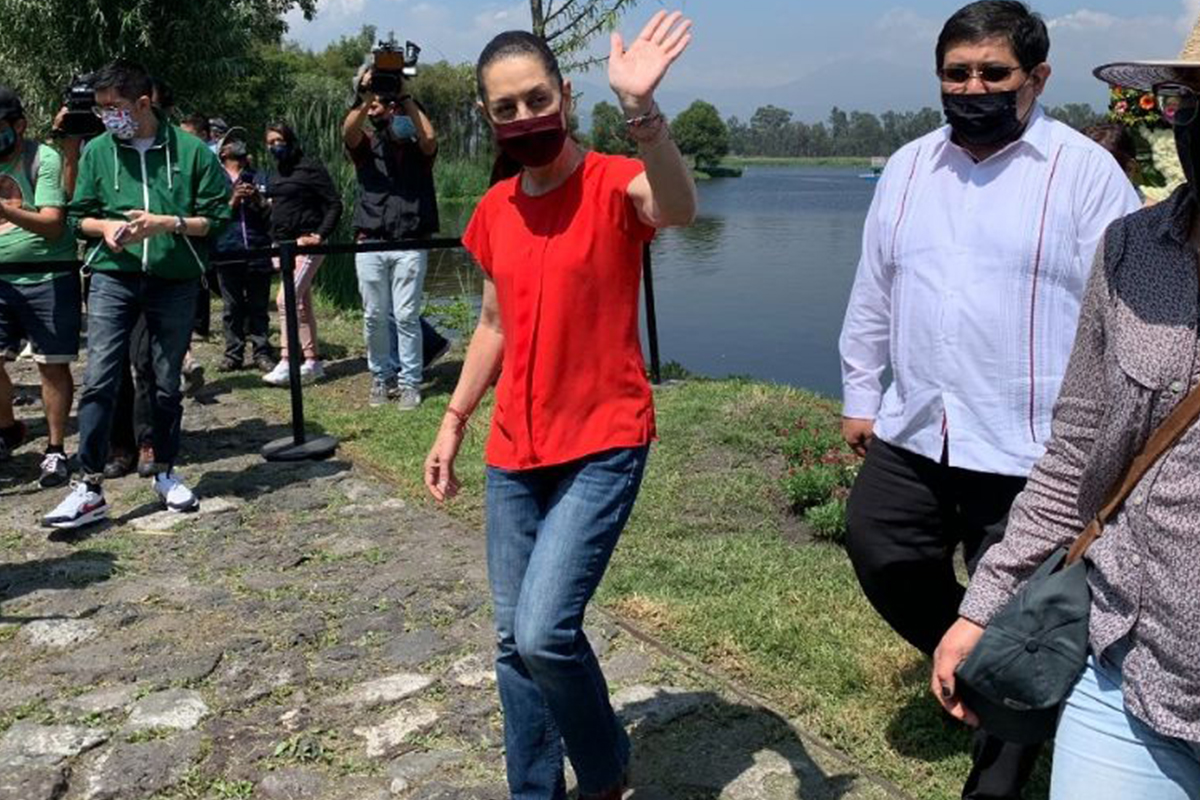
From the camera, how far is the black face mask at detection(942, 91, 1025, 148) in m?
3.30

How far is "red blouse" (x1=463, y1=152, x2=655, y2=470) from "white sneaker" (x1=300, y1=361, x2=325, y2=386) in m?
6.63

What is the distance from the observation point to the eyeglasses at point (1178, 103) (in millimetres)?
1902

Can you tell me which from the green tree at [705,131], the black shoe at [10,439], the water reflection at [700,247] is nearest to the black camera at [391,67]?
the black shoe at [10,439]

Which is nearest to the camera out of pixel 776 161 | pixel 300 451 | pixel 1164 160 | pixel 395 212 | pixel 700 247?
pixel 1164 160

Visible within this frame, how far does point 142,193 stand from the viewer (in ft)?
19.7

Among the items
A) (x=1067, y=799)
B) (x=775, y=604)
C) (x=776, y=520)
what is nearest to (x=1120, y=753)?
(x=1067, y=799)

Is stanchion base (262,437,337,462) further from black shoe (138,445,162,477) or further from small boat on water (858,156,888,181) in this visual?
small boat on water (858,156,888,181)

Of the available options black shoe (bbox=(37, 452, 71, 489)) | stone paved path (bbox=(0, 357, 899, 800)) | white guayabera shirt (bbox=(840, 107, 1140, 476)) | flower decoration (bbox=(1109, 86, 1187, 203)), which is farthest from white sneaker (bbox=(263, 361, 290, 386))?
white guayabera shirt (bbox=(840, 107, 1140, 476))

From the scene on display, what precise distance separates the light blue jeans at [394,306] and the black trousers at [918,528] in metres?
5.24

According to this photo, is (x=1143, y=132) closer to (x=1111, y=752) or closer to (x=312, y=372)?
(x=1111, y=752)

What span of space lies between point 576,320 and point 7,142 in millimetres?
4373

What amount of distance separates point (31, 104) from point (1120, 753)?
17408mm

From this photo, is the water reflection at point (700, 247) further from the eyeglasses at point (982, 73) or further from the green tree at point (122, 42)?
the eyeglasses at point (982, 73)

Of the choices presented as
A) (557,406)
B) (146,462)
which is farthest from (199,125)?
(557,406)
